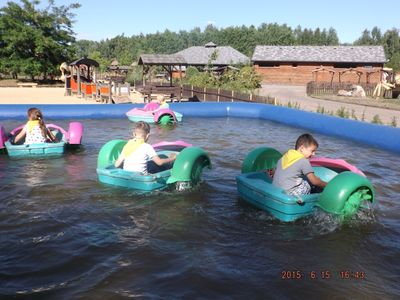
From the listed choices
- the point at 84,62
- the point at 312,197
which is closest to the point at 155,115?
the point at 312,197

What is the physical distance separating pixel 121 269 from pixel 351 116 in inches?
493

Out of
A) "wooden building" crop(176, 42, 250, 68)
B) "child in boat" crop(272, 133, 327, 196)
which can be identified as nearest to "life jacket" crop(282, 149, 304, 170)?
"child in boat" crop(272, 133, 327, 196)

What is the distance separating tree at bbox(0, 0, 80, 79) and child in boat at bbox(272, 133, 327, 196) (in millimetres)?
32412

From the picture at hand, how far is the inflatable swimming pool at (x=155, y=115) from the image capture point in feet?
44.3

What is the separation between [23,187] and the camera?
257 inches

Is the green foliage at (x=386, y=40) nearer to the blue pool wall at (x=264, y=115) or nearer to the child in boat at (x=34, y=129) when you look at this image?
the blue pool wall at (x=264, y=115)

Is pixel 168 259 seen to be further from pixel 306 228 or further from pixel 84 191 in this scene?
pixel 84 191

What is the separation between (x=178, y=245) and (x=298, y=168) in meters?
1.76

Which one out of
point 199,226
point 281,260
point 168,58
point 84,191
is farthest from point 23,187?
point 168,58

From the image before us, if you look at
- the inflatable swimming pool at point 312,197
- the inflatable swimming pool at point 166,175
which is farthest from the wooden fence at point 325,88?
the inflatable swimming pool at point 312,197

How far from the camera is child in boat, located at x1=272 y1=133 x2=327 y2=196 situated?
5115 mm

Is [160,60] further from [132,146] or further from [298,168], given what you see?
[298,168]

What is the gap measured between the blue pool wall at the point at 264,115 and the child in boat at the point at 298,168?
610 centimetres

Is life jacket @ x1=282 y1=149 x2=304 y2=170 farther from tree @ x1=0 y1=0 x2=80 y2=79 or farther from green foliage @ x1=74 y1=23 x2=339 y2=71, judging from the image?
green foliage @ x1=74 y1=23 x2=339 y2=71
